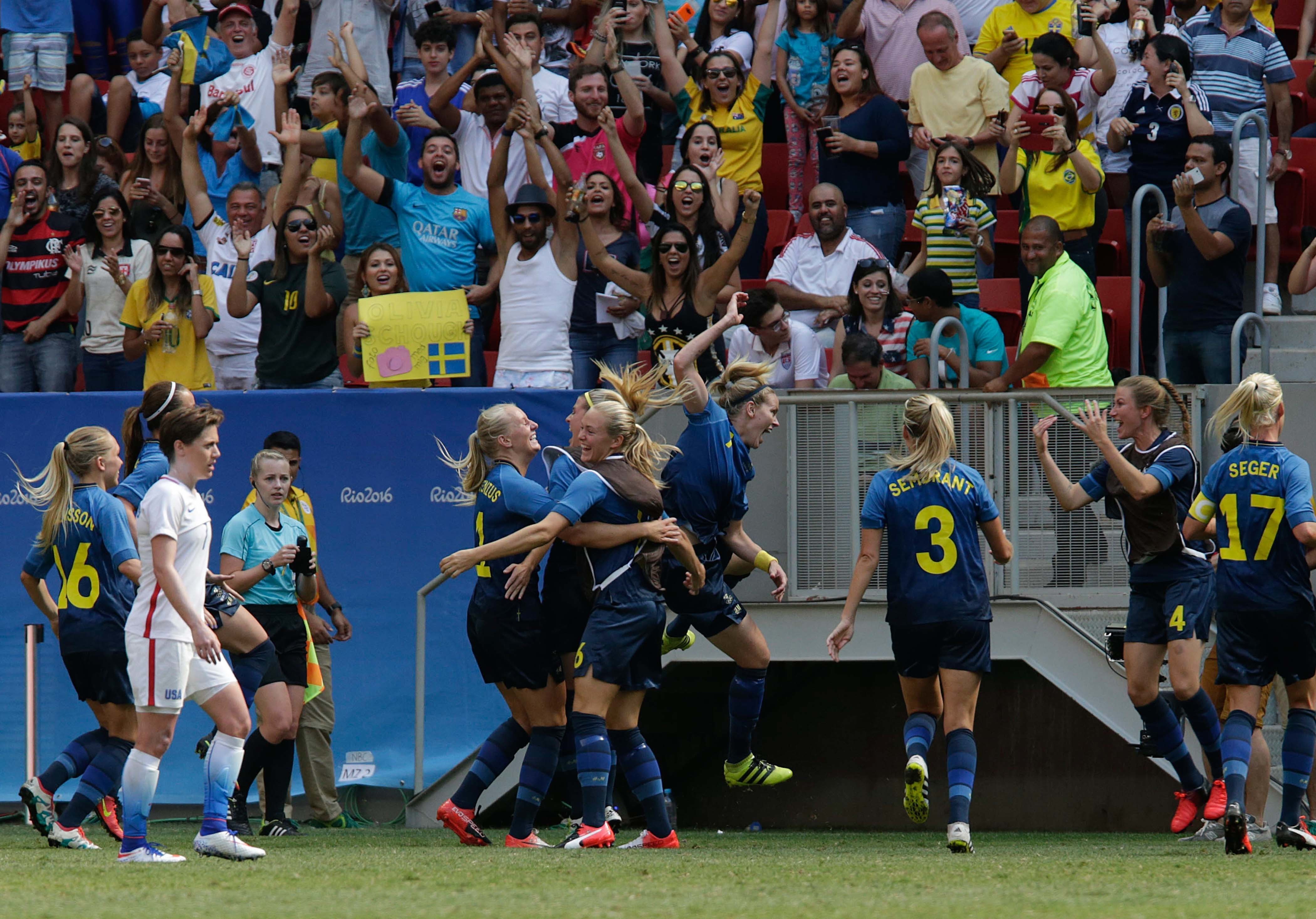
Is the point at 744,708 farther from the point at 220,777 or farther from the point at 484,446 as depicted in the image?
the point at 220,777

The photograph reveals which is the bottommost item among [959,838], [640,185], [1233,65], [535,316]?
[959,838]

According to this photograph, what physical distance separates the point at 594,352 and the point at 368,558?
1.97 meters

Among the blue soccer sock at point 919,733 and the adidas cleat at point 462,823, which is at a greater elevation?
the blue soccer sock at point 919,733

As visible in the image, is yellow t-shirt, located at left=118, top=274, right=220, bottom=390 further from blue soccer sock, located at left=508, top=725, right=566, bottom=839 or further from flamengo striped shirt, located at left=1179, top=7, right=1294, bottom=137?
flamengo striped shirt, located at left=1179, top=7, right=1294, bottom=137

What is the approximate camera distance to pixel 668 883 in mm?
5754

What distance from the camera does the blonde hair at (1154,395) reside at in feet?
25.5

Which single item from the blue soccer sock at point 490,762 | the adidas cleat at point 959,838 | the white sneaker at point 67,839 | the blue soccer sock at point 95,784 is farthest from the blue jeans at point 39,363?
the adidas cleat at point 959,838

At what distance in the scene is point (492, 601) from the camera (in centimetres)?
778

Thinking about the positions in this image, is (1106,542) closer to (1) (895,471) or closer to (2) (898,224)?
(1) (895,471)

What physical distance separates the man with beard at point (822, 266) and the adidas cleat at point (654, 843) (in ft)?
Result: 13.2

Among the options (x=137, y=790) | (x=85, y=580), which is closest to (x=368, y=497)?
(x=85, y=580)

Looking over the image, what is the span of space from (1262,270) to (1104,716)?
2946mm

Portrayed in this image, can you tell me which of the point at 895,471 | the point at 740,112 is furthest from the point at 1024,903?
the point at 740,112

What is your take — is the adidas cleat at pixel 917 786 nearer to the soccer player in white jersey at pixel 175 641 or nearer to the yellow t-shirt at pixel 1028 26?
the soccer player in white jersey at pixel 175 641
